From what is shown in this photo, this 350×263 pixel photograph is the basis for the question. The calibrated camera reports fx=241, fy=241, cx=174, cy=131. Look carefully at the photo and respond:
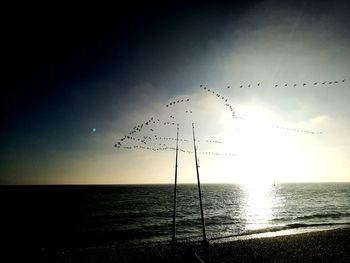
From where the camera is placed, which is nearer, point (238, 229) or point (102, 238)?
point (102, 238)

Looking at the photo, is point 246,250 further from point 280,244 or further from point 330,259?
point 330,259

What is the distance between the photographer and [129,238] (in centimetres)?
3012

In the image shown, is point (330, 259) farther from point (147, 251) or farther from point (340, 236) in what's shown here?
point (147, 251)

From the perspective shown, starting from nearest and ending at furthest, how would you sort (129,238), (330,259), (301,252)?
(330,259)
(301,252)
(129,238)

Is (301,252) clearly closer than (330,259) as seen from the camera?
No

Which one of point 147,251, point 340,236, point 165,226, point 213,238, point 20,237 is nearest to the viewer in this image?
point 147,251

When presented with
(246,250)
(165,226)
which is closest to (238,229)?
(165,226)

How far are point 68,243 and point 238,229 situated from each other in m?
22.9

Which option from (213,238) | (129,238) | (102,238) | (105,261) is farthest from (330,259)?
(102,238)

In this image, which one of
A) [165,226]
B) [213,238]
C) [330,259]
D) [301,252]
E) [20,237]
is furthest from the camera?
[165,226]

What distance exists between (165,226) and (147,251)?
690 inches

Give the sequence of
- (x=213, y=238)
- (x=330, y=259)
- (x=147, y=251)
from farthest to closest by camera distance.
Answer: (x=213, y=238), (x=147, y=251), (x=330, y=259)

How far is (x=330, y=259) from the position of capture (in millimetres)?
16672

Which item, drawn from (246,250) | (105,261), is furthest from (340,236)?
(105,261)
